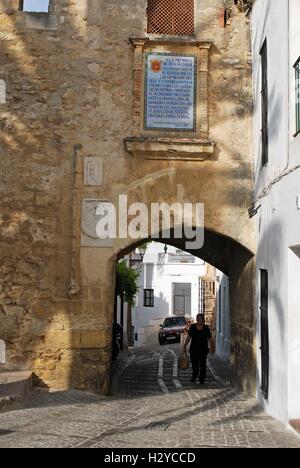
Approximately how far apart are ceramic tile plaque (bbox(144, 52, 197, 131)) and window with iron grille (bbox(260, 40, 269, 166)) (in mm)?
1077

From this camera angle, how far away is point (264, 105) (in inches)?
302

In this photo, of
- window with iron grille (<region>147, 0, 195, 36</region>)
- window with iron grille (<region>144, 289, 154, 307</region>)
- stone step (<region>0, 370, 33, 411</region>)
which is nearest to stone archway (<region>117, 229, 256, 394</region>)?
stone step (<region>0, 370, 33, 411</region>)

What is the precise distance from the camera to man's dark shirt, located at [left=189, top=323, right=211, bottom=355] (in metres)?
9.59

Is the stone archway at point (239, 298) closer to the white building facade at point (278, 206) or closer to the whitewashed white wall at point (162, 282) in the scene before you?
the white building facade at point (278, 206)

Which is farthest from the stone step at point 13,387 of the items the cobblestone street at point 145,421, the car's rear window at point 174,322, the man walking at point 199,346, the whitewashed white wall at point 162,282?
the whitewashed white wall at point 162,282

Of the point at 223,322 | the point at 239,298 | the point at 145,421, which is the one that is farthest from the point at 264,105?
the point at 223,322

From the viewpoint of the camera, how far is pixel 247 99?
8.54 meters

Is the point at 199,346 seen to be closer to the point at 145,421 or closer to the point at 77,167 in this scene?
the point at 145,421

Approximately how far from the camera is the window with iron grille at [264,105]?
7.53 m

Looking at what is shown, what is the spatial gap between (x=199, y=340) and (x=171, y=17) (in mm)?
5323

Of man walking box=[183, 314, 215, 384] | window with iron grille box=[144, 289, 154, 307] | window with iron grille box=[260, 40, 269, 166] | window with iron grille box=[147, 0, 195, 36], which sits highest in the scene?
window with iron grille box=[147, 0, 195, 36]

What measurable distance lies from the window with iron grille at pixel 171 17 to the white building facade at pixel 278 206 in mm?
1110

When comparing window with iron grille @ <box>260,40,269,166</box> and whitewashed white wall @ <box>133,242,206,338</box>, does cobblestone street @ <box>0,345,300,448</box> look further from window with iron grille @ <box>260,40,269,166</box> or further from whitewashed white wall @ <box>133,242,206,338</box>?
whitewashed white wall @ <box>133,242,206,338</box>

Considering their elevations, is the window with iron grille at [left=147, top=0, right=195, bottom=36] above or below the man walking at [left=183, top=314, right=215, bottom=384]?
above
